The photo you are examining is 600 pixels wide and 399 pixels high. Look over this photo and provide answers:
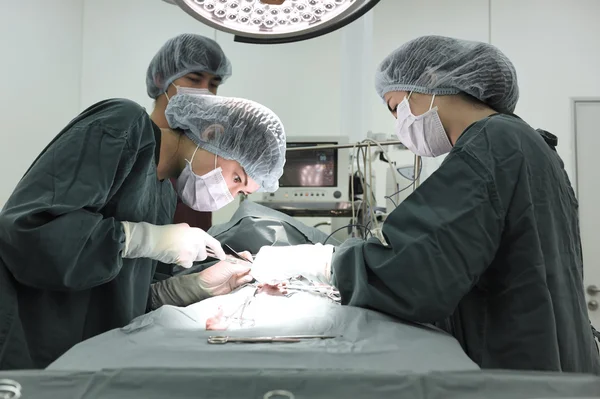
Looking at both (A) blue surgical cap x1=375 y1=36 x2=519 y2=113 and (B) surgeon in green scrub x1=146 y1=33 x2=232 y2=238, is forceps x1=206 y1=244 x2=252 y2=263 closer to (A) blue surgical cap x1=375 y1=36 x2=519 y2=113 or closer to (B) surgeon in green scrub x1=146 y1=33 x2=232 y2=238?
(B) surgeon in green scrub x1=146 y1=33 x2=232 y2=238

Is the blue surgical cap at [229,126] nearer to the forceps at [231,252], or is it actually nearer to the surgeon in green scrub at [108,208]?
the surgeon in green scrub at [108,208]

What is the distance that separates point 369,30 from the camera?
8.32 feet

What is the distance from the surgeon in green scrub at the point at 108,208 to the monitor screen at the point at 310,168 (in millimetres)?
807

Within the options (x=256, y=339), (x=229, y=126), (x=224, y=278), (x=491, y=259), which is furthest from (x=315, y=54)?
(x=256, y=339)

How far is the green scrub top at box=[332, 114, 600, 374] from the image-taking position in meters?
1.04

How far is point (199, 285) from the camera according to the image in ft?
5.66

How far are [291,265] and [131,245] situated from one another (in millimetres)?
484

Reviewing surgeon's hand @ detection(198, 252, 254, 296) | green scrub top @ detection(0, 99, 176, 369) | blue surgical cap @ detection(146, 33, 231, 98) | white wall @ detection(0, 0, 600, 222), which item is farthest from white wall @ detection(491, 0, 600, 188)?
green scrub top @ detection(0, 99, 176, 369)

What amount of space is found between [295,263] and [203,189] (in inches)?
16.9

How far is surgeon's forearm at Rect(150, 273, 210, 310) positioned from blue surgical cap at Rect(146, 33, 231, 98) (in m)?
0.87

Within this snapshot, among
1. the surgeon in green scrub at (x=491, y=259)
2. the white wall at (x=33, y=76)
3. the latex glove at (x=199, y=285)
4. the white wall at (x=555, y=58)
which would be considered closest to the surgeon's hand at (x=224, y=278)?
the latex glove at (x=199, y=285)

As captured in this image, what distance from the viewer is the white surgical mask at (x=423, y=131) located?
57.4 inches

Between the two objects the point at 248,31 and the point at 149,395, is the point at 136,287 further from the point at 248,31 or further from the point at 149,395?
the point at 149,395

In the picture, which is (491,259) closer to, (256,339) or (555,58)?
(256,339)
